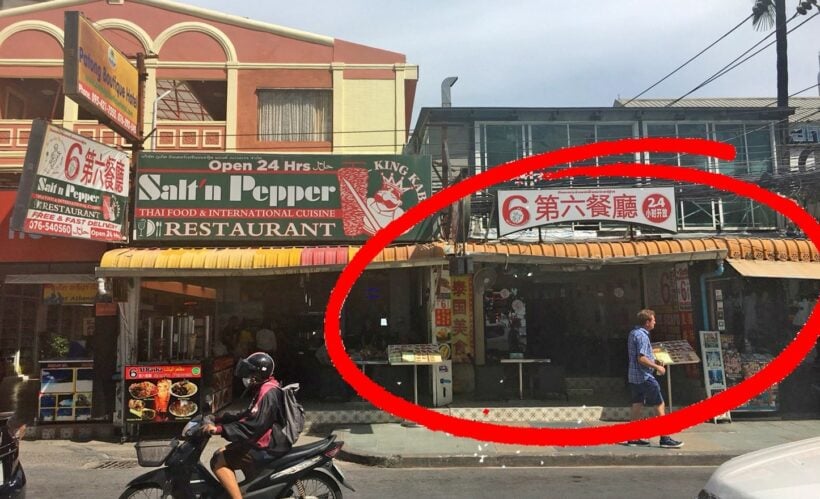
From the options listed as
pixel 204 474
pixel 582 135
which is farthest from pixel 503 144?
pixel 204 474

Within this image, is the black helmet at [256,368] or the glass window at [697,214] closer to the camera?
the black helmet at [256,368]

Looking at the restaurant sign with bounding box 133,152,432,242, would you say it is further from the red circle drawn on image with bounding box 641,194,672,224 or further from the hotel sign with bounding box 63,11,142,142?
the red circle drawn on image with bounding box 641,194,672,224

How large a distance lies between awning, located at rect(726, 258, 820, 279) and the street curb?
355 centimetres

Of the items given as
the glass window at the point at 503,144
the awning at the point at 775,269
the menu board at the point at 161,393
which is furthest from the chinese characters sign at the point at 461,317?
the menu board at the point at 161,393

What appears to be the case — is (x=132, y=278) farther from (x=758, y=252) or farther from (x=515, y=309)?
(x=758, y=252)

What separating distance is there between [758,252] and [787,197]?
159 inches

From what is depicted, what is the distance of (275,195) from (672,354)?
26.0 ft

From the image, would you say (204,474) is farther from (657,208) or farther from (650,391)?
(657,208)

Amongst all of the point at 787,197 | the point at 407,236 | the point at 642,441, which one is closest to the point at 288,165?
the point at 407,236

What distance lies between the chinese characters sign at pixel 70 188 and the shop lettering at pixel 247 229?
3.25 feet

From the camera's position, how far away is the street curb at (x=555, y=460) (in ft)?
28.7

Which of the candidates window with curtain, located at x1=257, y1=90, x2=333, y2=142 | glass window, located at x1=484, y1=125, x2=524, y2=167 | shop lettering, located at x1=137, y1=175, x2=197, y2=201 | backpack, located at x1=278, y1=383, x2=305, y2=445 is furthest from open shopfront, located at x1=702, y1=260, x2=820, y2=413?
shop lettering, located at x1=137, y1=175, x2=197, y2=201

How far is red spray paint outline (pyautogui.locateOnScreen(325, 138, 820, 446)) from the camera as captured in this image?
33.4 ft

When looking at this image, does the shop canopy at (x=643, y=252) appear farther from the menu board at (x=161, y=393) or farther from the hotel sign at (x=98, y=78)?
the hotel sign at (x=98, y=78)
